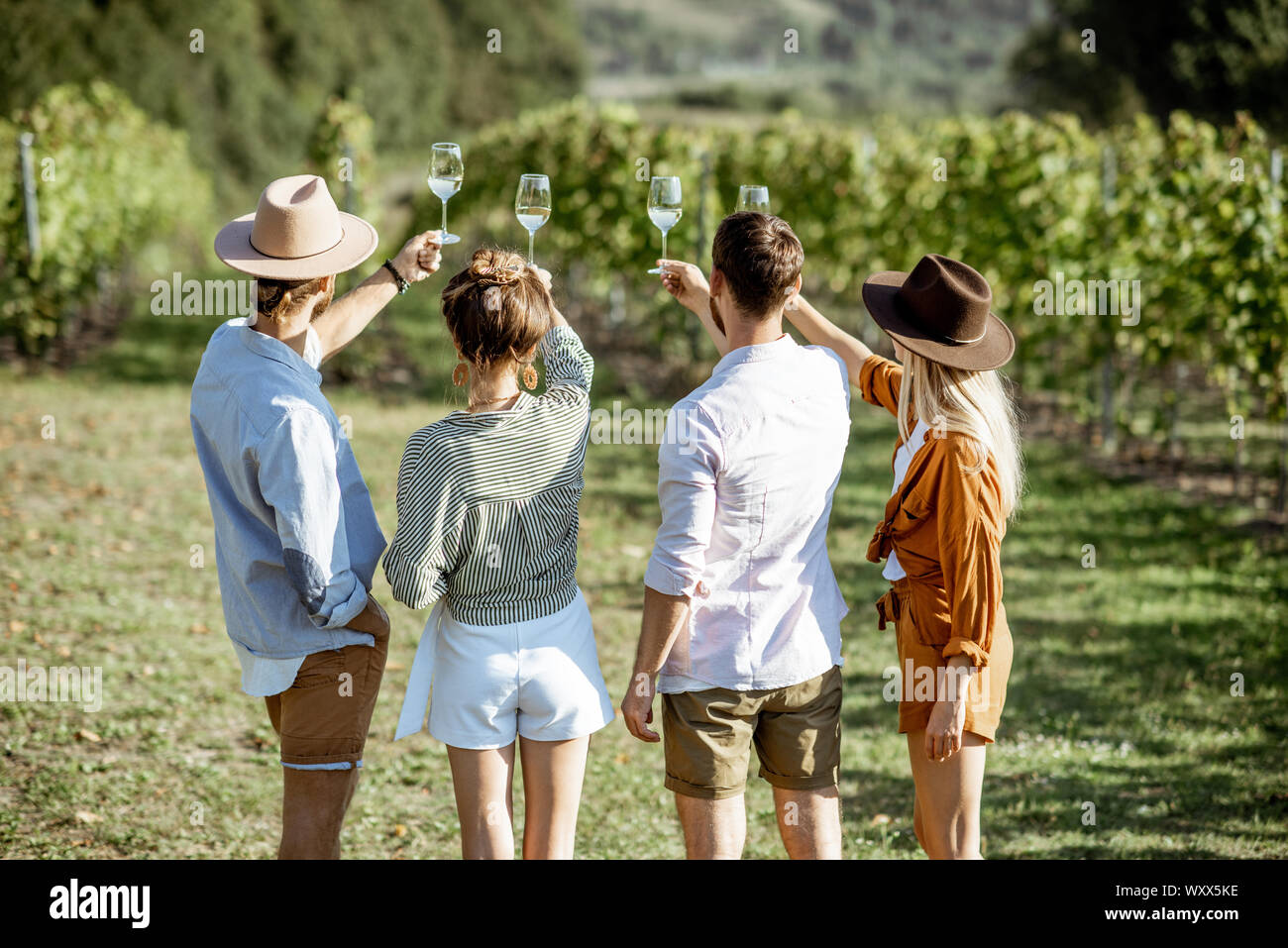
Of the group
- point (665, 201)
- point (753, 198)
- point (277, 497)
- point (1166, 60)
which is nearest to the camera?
point (277, 497)

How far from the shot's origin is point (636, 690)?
8.10 feet

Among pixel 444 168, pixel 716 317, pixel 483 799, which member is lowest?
pixel 483 799

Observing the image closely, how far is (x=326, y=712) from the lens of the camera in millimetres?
2525

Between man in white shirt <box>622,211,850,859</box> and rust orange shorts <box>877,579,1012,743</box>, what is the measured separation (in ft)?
0.56

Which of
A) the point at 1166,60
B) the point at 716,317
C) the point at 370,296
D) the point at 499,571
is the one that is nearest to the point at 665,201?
the point at 716,317

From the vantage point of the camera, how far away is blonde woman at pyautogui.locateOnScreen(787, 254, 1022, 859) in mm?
2482

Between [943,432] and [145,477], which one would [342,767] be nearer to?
[943,432]

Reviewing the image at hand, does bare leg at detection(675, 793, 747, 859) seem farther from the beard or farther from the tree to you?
the tree

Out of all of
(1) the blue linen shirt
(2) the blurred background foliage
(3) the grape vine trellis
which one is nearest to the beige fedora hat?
(1) the blue linen shirt

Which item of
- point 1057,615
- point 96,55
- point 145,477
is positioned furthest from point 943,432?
point 96,55

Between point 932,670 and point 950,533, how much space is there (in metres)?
0.32

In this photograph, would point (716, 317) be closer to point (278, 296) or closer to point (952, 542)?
point (952, 542)

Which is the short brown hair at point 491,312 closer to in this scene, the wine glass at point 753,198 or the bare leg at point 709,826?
the wine glass at point 753,198

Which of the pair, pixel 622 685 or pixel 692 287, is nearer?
pixel 692 287
